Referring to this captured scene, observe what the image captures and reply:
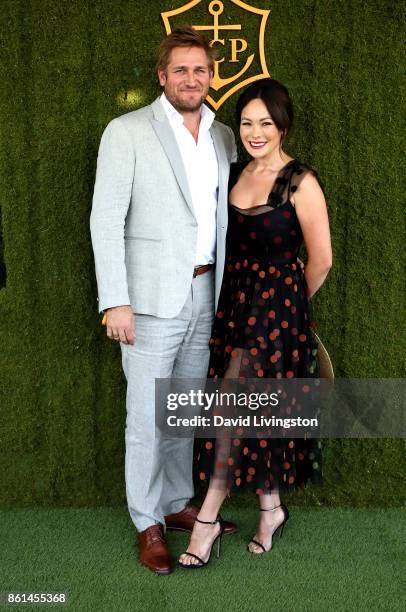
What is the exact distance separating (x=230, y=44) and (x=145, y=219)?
32.6 inches

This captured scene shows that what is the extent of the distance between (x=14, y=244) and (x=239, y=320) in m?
1.00

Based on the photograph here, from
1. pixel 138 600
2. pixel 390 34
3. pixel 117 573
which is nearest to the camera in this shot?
pixel 138 600

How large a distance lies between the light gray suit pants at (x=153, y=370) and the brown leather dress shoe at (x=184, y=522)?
0.10 metres

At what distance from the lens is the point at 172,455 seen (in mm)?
2867

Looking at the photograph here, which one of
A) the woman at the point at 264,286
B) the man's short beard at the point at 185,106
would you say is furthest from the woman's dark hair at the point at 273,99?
the man's short beard at the point at 185,106

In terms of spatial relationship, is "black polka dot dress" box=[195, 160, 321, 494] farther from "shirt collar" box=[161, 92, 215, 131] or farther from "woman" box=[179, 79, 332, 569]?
"shirt collar" box=[161, 92, 215, 131]

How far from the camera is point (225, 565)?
8.53 ft

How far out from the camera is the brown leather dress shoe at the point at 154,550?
2.55 m

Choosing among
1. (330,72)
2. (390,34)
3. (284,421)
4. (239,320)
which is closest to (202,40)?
(330,72)

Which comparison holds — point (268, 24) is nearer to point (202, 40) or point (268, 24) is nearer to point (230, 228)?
point (202, 40)

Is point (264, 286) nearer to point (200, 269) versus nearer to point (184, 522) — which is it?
point (200, 269)

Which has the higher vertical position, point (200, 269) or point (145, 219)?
point (145, 219)

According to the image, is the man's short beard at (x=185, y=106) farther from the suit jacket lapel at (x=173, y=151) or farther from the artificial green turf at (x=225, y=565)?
the artificial green turf at (x=225, y=565)

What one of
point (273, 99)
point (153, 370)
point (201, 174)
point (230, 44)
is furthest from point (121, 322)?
point (230, 44)
